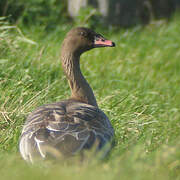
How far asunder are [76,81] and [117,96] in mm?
965

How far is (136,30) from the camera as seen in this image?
9.38m

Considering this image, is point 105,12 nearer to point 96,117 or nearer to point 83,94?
point 83,94

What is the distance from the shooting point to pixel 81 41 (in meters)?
4.77

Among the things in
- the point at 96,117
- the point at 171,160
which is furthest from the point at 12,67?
the point at 171,160

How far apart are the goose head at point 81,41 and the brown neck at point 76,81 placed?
0.08 meters

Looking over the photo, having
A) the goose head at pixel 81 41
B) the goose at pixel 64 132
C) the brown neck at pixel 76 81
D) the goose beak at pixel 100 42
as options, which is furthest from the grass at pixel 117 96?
the goose beak at pixel 100 42

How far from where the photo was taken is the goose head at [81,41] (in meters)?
4.72

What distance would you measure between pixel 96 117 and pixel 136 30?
5823mm

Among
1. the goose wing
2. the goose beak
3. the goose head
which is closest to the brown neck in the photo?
the goose head

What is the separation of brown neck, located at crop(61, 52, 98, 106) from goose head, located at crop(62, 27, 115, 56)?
8cm

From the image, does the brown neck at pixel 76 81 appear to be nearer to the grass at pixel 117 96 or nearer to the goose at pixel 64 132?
the goose at pixel 64 132

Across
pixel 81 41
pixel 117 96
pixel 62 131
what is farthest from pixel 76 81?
pixel 62 131

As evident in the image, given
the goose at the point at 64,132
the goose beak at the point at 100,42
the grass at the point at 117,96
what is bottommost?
the grass at the point at 117,96

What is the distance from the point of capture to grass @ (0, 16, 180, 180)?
304 centimetres
